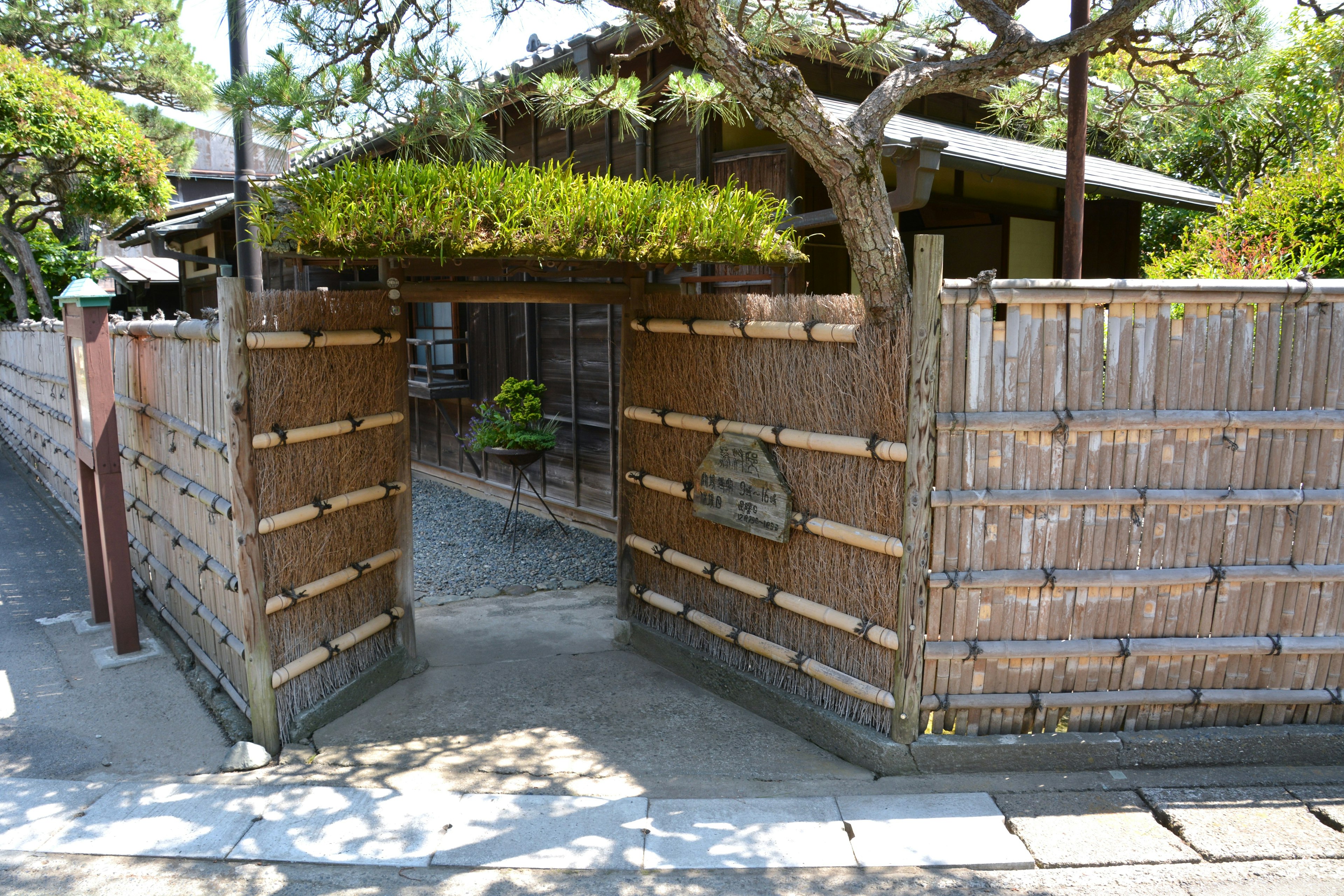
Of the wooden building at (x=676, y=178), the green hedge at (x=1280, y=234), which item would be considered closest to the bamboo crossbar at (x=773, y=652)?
the wooden building at (x=676, y=178)

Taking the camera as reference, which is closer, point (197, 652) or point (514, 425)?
point (197, 652)

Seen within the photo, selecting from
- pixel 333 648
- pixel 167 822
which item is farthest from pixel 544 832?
pixel 333 648

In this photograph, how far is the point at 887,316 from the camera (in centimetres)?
412

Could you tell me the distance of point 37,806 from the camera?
4.08 meters

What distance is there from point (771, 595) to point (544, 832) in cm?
164

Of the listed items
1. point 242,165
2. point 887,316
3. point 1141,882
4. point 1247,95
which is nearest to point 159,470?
point 242,165

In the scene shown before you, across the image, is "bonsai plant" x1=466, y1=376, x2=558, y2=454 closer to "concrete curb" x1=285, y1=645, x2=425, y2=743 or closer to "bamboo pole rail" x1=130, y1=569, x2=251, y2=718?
"bamboo pole rail" x1=130, y1=569, x2=251, y2=718

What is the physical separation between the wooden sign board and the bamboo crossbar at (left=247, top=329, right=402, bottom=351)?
73.8 inches

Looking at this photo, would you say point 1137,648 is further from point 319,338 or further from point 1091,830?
point 319,338

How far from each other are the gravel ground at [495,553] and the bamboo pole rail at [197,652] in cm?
189

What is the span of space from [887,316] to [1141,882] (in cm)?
241

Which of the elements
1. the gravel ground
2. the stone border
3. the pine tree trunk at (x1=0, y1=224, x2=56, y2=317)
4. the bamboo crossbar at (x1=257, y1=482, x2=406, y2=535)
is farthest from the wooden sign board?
the pine tree trunk at (x1=0, y1=224, x2=56, y2=317)

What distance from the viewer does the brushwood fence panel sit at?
399cm

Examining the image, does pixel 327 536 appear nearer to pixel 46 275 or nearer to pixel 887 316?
pixel 887 316
